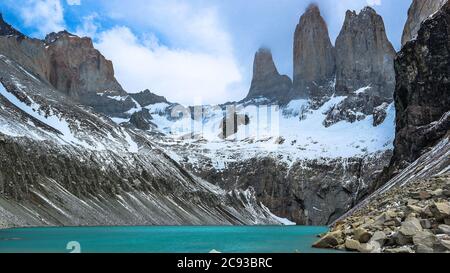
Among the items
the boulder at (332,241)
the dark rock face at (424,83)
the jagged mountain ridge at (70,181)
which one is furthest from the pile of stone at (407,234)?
the dark rock face at (424,83)

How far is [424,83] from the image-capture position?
16950 centimetres

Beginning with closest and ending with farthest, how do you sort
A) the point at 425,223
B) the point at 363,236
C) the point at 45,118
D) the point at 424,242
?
1. the point at 424,242
2. the point at 425,223
3. the point at 363,236
4. the point at 45,118

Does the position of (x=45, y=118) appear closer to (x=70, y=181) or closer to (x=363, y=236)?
(x=70, y=181)

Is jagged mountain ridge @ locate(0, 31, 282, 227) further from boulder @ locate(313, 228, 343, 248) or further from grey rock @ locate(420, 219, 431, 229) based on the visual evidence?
grey rock @ locate(420, 219, 431, 229)

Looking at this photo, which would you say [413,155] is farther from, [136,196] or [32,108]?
[32,108]

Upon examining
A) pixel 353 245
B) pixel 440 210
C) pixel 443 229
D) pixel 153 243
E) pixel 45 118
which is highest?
pixel 45 118

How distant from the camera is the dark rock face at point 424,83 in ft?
536

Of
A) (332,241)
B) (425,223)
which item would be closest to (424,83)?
(332,241)

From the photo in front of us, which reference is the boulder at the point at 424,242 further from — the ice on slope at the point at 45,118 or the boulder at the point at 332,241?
the ice on slope at the point at 45,118

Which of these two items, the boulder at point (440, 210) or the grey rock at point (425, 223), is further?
the boulder at point (440, 210)

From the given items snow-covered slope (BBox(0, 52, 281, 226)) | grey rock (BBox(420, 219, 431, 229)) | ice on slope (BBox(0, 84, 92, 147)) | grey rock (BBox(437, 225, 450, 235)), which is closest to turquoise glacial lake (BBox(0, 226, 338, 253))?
grey rock (BBox(420, 219, 431, 229))
